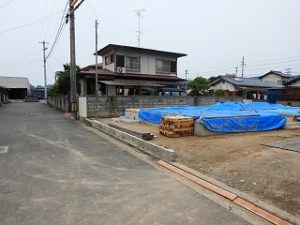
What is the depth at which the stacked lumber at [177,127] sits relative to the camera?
9781 millimetres

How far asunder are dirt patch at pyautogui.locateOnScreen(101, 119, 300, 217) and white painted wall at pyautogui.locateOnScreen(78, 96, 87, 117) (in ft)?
28.1

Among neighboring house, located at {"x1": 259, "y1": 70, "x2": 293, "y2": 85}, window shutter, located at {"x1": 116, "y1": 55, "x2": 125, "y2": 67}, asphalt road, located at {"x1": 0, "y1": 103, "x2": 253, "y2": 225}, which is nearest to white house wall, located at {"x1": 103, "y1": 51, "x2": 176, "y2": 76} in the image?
window shutter, located at {"x1": 116, "y1": 55, "x2": 125, "y2": 67}

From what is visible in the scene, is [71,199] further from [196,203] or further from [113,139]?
[113,139]

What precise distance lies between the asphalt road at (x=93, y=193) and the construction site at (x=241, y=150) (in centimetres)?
92

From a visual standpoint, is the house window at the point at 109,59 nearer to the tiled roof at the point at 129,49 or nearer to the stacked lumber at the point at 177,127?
the tiled roof at the point at 129,49

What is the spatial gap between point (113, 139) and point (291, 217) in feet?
25.0

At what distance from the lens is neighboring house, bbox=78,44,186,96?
25.1 metres

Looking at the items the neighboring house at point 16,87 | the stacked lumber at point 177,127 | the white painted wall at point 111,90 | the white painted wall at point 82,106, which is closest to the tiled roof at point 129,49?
the white painted wall at point 111,90

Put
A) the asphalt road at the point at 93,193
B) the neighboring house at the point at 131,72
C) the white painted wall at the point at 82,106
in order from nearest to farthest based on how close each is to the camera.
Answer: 1. the asphalt road at the point at 93,193
2. the white painted wall at the point at 82,106
3. the neighboring house at the point at 131,72

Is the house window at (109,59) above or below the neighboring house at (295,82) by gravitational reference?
above

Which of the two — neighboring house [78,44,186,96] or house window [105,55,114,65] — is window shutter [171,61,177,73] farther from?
house window [105,55,114,65]

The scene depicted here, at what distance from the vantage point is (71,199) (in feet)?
14.9

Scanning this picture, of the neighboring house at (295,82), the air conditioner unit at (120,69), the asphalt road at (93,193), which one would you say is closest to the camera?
the asphalt road at (93,193)

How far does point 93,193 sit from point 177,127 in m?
→ 5.40
